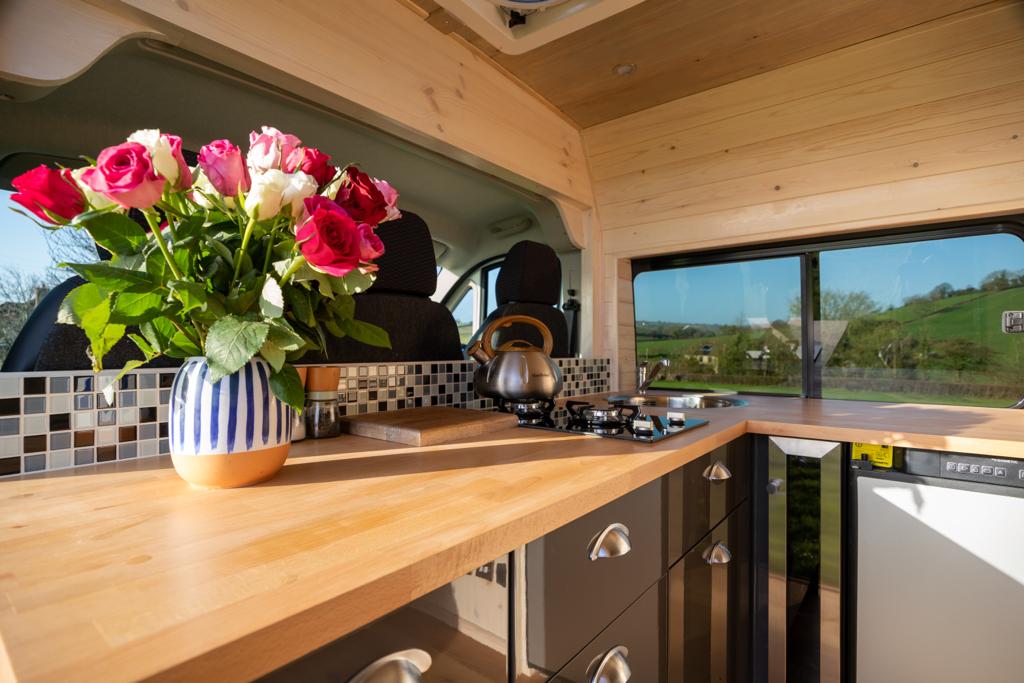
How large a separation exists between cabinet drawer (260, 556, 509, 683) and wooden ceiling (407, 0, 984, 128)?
156 cm

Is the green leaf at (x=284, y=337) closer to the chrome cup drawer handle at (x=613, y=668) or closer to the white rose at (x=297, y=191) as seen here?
the white rose at (x=297, y=191)

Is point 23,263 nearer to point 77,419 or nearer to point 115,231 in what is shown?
point 77,419

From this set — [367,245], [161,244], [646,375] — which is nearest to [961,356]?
[646,375]

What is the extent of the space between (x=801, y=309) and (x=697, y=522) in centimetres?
134

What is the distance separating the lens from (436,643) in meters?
0.50

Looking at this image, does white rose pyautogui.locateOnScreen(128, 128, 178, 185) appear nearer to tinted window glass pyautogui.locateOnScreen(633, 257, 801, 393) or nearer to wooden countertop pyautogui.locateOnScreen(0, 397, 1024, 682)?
wooden countertop pyautogui.locateOnScreen(0, 397, 1024, 682)

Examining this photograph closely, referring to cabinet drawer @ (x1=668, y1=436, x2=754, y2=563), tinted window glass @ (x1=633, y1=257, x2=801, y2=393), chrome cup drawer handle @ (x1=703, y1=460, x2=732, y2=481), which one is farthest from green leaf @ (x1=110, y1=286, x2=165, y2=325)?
tinted window glass @ (x1=633, y1=257, x2=801, y2=393)

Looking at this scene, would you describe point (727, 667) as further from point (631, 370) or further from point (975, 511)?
point (631, 370)

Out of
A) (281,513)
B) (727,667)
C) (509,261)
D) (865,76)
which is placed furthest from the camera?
(509,261)

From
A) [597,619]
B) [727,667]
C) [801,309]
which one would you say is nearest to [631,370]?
[801,309]

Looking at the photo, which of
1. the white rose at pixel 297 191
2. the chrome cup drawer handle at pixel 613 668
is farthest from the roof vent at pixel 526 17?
the chrome cup drawer handle at pixel 613 668

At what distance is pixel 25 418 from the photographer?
29.4 inches

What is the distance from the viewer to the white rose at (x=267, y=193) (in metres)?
0.63

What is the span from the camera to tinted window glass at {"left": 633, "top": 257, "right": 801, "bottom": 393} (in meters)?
2.10
